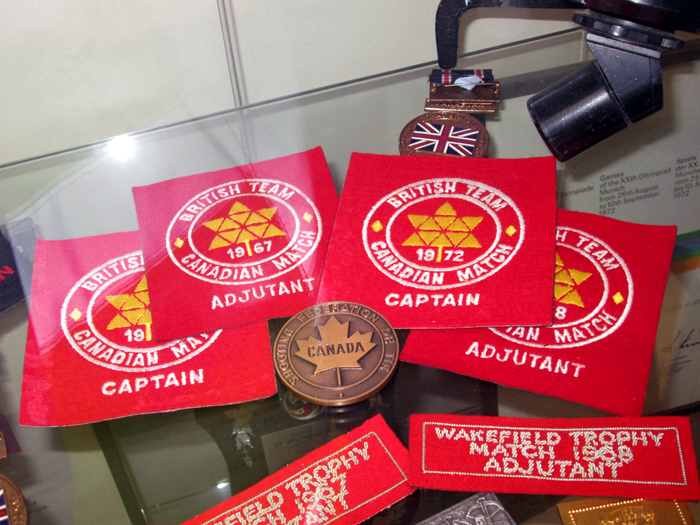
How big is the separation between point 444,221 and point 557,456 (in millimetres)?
381

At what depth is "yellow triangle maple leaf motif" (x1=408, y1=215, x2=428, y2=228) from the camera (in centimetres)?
85

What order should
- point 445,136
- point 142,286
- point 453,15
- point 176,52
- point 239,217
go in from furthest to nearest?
1. point 176,52
2. point 453,15
3. point 445,136
4. point 239,217
5. point 142,286

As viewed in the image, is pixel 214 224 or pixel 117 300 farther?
pixel 214 224

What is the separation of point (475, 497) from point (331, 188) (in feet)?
1.74

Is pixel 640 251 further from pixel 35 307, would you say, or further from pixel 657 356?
pixel 35 307

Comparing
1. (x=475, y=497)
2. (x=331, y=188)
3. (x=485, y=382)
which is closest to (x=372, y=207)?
(x=331, y=188)

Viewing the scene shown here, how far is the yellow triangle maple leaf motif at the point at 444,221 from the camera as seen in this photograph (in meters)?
0.84

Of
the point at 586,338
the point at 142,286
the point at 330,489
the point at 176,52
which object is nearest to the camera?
the point at 330,489

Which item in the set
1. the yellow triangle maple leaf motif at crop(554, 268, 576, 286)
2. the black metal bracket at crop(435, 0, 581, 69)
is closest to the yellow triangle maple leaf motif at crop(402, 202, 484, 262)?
the yellow triangle maple leaf motif at crop(554, 268, 576, 286)

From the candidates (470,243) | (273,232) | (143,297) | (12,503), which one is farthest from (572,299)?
(12,503)

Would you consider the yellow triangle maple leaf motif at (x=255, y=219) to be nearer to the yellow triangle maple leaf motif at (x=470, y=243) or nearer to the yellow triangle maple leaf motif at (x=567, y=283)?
the yellow triangle maple leaf motif at (x=470, y=243)

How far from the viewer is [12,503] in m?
0.58

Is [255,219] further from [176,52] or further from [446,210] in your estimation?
[176,52]

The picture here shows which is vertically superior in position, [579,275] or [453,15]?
[453,15]
